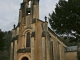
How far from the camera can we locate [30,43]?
27.8 metres

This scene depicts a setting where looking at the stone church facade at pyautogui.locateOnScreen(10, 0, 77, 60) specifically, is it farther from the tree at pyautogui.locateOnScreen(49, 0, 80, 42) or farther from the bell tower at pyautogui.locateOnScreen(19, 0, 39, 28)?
the tree at pyautogui.locateOnScreen(49, 0, 80, 42)

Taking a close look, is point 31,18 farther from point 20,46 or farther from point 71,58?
point 71,58

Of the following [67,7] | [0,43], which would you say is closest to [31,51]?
[67,7]

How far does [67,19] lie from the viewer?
60.7ft

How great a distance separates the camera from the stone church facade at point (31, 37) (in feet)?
85.1

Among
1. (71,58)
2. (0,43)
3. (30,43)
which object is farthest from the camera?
(71,58)

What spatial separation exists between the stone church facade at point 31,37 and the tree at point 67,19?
21.0 ft

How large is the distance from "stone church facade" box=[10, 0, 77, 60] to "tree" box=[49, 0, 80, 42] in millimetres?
6393

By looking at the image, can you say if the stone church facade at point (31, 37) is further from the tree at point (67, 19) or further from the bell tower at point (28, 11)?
the tree at point (67, 19)

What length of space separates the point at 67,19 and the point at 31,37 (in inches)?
380

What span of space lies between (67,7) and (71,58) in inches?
978

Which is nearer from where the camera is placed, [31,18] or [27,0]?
[31,18]

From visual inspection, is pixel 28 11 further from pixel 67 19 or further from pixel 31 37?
pixel 67 19

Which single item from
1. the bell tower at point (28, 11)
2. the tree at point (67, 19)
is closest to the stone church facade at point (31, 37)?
the bell tower at point (28, 11)
